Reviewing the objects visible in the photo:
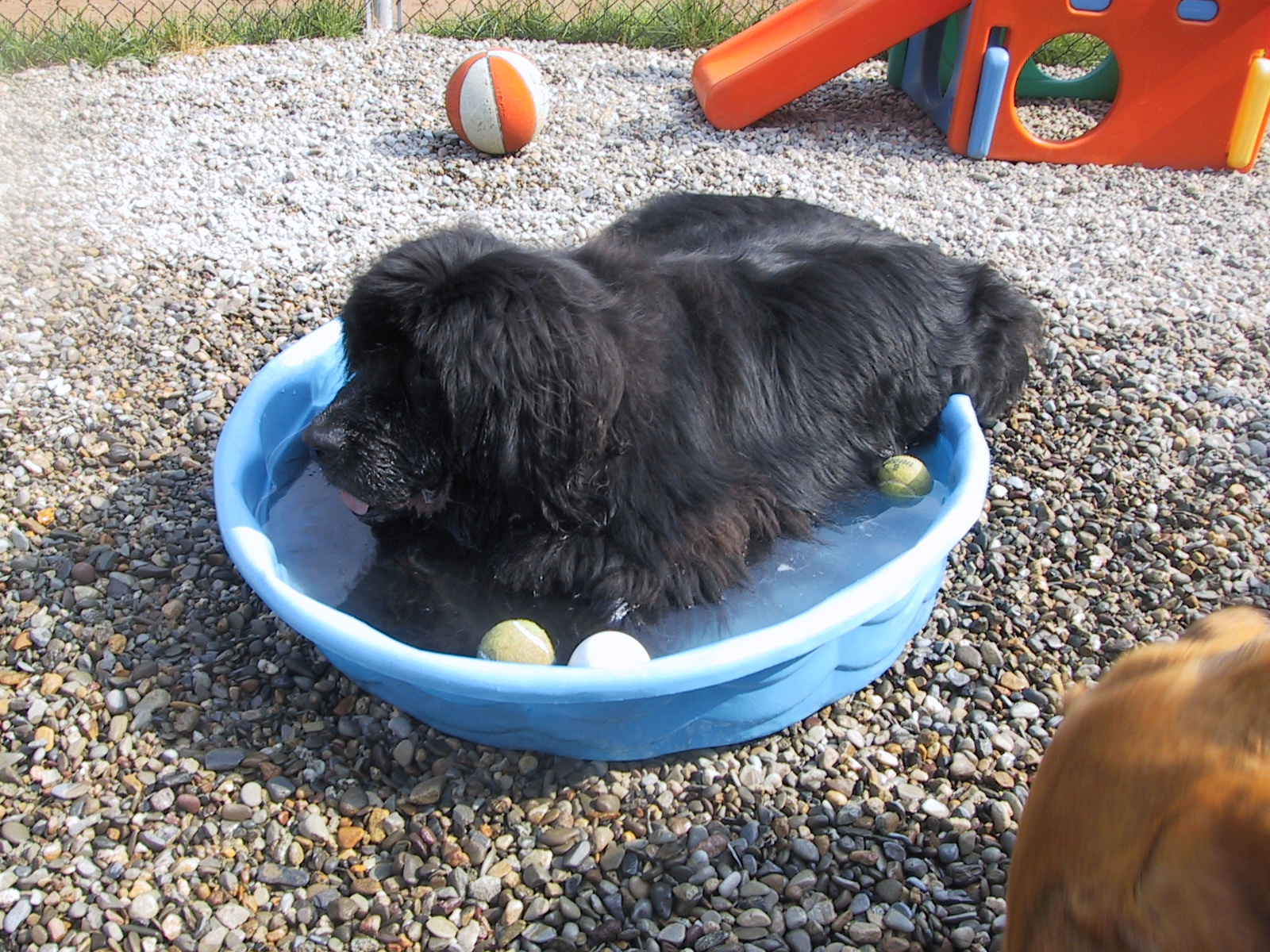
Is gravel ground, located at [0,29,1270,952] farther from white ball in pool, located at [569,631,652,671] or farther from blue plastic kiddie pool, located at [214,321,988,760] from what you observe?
white ball in pool, located at [569,631,652,671]

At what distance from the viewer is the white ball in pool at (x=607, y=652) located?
2.34 m

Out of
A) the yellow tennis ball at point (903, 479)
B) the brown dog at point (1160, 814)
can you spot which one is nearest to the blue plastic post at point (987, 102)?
the yellow tennis ball at point (903, 479)

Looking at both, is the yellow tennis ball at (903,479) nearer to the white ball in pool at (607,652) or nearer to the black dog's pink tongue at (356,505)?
the white ball in pool at (607,652)

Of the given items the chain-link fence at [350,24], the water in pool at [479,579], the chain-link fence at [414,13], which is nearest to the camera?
the water in pool at [479,579]

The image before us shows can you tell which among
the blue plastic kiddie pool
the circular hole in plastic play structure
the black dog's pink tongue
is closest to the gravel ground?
the blue plastic kiddie pool

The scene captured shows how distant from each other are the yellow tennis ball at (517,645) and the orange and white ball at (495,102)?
11.6ft

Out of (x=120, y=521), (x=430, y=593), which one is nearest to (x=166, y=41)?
(x=120, y=521)

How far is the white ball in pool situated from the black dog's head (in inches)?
12.8

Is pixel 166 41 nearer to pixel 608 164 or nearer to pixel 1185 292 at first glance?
pixel 608 164

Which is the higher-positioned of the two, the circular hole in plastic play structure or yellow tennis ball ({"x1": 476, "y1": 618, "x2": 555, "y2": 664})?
yellow tennis ball ({"x1": 476, "y1": 618, "x2": 555, "y2": 664})

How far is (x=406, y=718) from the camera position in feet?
8.25

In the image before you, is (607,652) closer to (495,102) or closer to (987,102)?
(495,102)

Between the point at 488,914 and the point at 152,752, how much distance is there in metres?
0.91

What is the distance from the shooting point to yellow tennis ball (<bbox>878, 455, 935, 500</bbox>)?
10.1 ft
